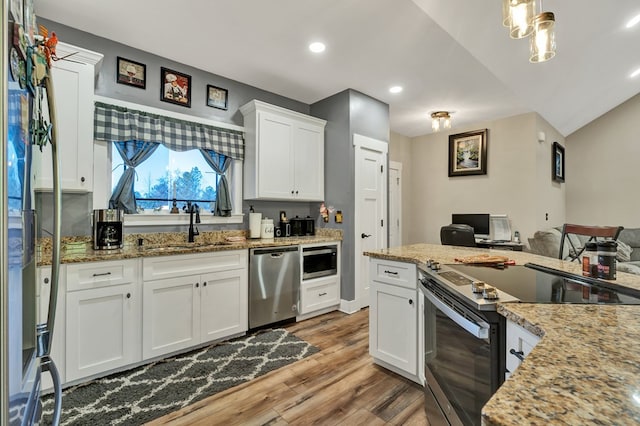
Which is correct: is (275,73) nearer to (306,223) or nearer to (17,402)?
(306,223)

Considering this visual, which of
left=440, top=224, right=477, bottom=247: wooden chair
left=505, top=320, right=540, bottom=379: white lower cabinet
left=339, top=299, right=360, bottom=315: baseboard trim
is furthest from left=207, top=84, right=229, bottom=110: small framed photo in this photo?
left=505, top=320, right=540, bottom=379: white lower cabinet

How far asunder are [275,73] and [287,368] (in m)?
2.89

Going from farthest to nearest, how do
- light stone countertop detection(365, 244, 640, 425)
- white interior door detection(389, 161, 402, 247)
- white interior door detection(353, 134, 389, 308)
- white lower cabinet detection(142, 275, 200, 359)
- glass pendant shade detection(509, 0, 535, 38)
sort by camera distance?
white interior door detection(389, 161, 402, 247)
white interior door detection(353, 134, 389, 308)
white lower cabinet detection(142, 275, 200, 359)
glass pendant shade detection(509, 0, 535, 38)
light stone countertop detection(365, 244, 640, 425)

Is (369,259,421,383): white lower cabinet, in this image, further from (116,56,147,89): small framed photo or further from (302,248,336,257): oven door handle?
(116,56,147,89): small framed photo

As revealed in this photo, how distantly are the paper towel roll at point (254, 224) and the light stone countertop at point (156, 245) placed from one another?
0.09 meters

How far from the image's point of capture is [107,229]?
2393 millimetres

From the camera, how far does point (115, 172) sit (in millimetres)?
2682

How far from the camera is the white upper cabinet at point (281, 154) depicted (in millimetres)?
3311

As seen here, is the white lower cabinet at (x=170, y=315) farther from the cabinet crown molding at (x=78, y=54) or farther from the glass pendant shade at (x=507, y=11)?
the glass pendant shade at (x=507, y=11)

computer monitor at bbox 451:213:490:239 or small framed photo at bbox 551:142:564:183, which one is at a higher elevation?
small framed photo at bbox 551:142:564:183

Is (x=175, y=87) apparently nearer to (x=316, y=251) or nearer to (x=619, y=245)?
(x=316, y=251)

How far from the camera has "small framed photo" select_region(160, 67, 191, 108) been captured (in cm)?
295

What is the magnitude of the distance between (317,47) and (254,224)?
6.31ft

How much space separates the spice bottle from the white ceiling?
1952 mm
